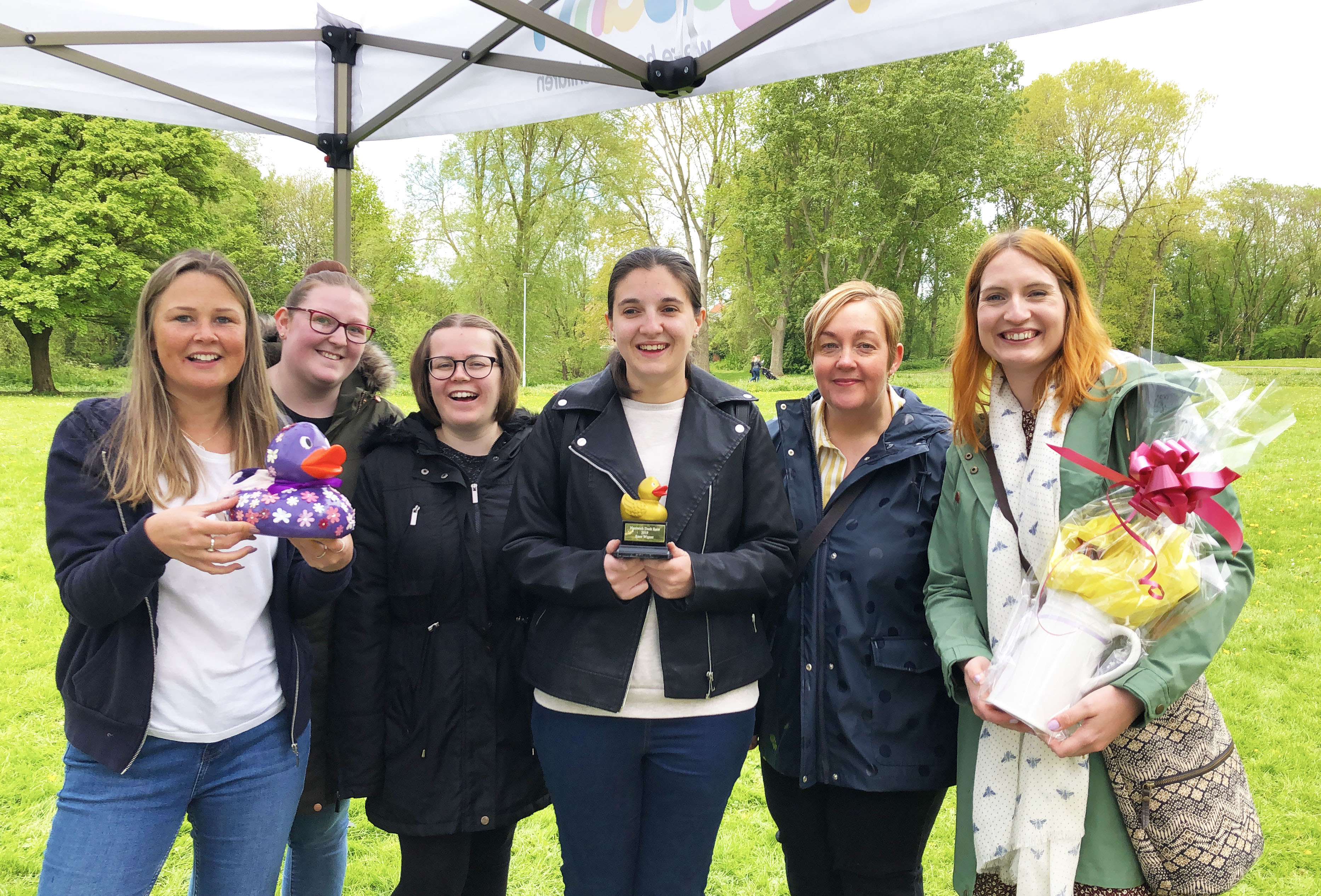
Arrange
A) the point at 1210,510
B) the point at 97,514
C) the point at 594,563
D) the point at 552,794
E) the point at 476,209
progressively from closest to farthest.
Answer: the point at 1210,510 → the point at 97,514 → the point at 594,563 → the point at 552,794 → the point at 476,209

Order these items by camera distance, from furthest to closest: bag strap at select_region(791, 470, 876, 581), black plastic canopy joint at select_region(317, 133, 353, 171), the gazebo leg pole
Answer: black plastic canopy joint at select_region(317, 133, 353, 171) < the gazebo leg pole < bag strap at select_region(791, 470, 876, 581)

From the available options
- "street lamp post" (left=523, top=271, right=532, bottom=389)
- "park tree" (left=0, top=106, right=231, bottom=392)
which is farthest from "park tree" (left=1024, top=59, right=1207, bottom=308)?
"park tree" (left=0, top=106, right=231, bottom=392)

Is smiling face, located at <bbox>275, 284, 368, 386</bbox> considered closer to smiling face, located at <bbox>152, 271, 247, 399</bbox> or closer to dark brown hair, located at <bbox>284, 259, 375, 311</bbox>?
dark brown hair, located at <bbox>284, 259, 375, 311</bbox>

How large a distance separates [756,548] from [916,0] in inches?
71.1

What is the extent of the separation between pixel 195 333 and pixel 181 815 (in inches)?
48.2

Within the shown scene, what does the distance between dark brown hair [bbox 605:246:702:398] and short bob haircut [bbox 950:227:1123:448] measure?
793mm

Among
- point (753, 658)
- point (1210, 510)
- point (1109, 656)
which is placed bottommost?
point (753, 658)

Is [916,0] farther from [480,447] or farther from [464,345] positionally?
[480,447]

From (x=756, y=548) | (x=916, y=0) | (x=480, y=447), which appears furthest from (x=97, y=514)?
(x=916, y=0)

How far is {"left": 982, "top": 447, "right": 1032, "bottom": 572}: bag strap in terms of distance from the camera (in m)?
1.94

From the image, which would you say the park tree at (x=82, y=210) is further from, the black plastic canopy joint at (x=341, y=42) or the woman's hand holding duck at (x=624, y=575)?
the woman's hand holding duck at (x=624, y=575)

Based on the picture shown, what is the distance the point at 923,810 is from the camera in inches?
87.4

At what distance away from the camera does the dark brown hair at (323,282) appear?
8.68 feet

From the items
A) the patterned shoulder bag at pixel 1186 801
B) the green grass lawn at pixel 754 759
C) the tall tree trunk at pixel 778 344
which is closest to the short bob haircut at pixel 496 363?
the patterned shoulder bag at pixel 1186 801
